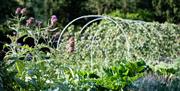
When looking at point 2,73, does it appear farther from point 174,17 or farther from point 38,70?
point 174,17

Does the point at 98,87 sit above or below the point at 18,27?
below

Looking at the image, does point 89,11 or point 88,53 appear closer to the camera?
point 88,53

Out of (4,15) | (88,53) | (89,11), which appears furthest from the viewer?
(89,11)

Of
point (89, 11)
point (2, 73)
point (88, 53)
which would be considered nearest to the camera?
point (2, 73)

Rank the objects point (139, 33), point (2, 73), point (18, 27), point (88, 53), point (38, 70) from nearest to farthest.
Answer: point (2, 73), point (38, 70), point (18, 27), point (88, 53), point (139, 33)

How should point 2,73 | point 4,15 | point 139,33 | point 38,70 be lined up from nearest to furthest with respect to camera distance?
point 2,73 → point 38,70 → point 139,33 → point 4,15

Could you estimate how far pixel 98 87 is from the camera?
4605 millimetres

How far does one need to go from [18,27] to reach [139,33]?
12.2ft

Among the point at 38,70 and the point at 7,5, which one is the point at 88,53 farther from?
the point at 7,5

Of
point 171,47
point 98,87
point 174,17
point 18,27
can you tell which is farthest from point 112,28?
point 174,17

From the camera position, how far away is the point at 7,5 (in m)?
15.3

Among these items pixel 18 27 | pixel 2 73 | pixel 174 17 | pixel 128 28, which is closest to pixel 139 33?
pixel 128 28

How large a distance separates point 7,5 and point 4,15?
376 mm

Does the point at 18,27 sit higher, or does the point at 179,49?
the point at 18,27
